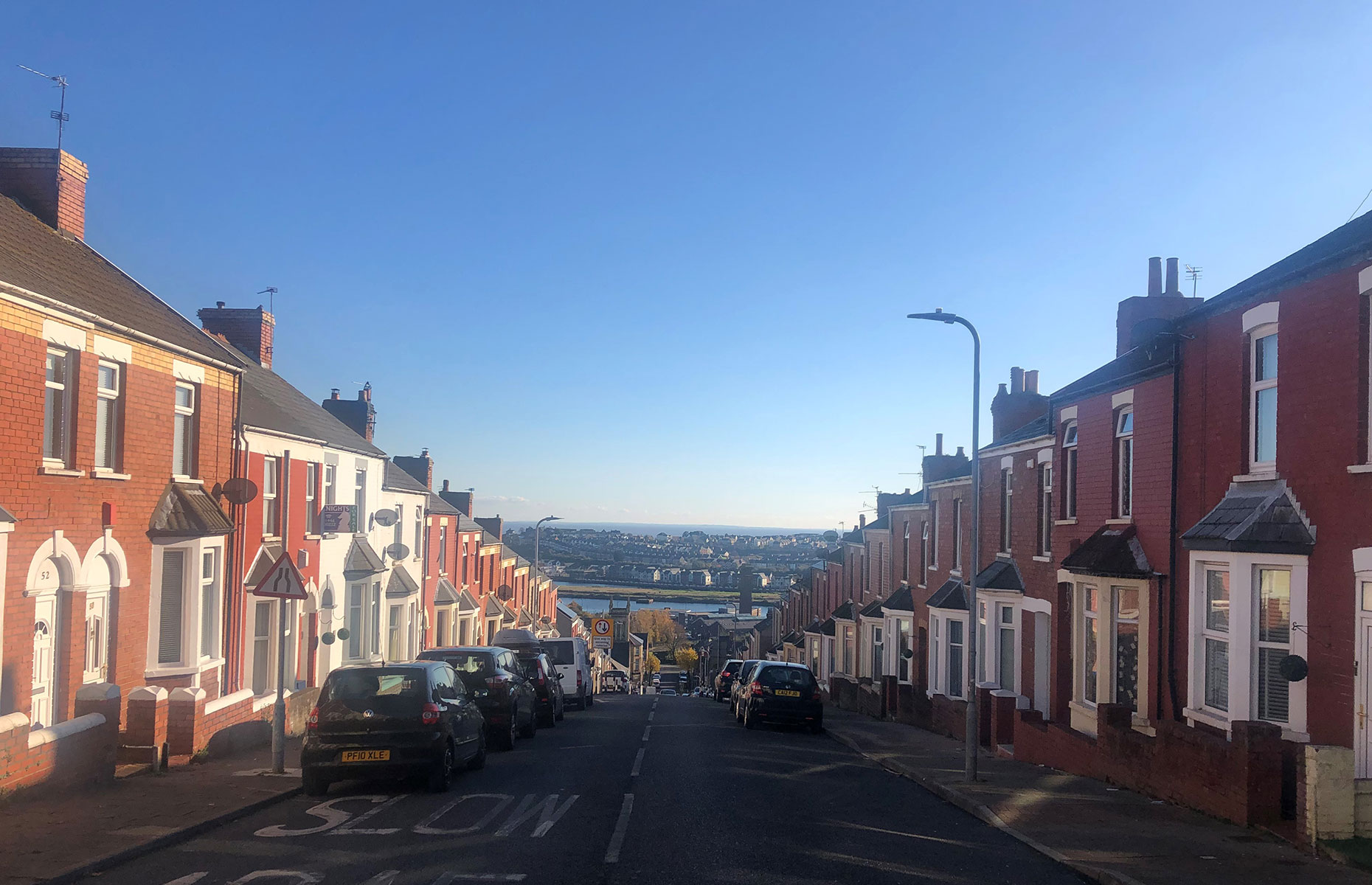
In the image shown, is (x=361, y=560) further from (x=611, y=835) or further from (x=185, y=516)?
(x=611, y=835)

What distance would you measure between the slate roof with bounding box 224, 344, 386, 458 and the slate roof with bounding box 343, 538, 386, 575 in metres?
2.58

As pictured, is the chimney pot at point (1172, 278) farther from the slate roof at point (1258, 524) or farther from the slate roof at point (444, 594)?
the slate roof at point (444, 594)

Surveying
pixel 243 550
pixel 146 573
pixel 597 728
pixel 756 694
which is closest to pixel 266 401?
pixel 243 550

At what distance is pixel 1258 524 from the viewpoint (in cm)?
1199

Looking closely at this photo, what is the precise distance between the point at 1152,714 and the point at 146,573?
15372mm

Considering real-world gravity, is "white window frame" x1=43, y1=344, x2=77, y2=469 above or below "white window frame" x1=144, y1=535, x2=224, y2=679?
above

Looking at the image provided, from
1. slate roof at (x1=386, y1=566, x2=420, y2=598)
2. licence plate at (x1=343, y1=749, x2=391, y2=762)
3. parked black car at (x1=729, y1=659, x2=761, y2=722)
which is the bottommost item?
parked black car at (x1=729, y1=659, x2=761, y2=722)

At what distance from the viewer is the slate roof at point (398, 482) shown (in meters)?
33.0

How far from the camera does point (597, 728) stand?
2439 cm

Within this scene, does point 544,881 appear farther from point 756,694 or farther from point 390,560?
point 390,560

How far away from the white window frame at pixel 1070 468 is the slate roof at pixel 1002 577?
274cm

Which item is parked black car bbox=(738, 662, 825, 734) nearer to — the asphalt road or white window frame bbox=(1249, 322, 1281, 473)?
the asphalt road

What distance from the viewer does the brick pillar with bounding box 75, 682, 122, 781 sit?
1277 cm

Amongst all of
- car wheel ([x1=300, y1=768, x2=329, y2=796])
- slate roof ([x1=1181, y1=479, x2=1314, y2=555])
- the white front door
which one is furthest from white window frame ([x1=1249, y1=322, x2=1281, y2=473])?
the white front door
